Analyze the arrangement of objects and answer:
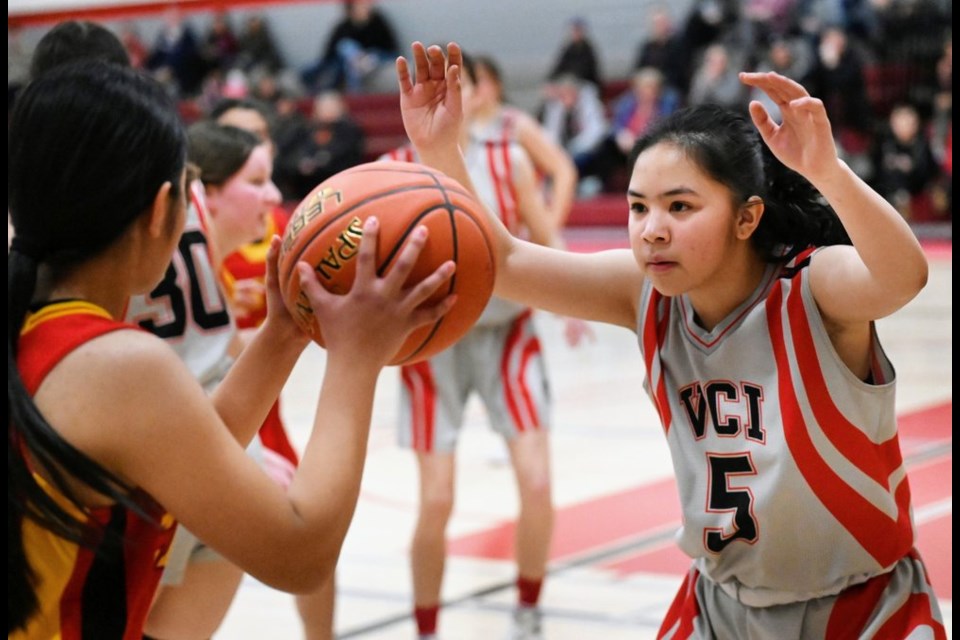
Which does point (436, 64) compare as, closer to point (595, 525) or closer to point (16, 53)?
point (595, 525)

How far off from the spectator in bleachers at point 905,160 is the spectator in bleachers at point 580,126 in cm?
339

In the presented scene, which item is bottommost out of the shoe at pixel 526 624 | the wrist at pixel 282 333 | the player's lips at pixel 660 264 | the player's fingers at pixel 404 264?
the shoe at pixel 526 624

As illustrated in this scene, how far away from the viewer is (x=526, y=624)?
492 centimetres

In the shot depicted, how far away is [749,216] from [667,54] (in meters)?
14.0

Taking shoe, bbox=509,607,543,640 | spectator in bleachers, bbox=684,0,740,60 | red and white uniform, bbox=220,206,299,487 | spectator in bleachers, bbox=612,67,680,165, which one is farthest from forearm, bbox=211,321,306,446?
spectator in bleachers, bbox=684,0,740,60

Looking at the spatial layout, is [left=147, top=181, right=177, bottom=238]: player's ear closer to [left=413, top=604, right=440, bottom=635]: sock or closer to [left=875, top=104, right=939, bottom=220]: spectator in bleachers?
[left=413, top=604, right=440, bottom=635]: sock

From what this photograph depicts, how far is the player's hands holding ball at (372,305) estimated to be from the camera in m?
2.07

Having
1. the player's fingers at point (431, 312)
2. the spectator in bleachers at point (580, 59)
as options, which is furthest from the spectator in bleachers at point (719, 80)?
the player's fingers at point (431, 312)

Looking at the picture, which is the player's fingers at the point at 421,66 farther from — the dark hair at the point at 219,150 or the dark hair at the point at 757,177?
the dark hair at the point at 219,150

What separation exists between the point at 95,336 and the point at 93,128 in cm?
30

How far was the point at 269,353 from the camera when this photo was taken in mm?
2416

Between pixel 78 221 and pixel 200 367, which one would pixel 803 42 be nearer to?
pixel 200 367

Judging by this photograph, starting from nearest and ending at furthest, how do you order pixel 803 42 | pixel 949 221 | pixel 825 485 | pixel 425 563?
pixel 825 485 → pixel 425 563 → pixel 949 221 → pixel 803 42

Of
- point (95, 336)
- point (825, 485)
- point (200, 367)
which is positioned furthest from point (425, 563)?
point (95, 336)
